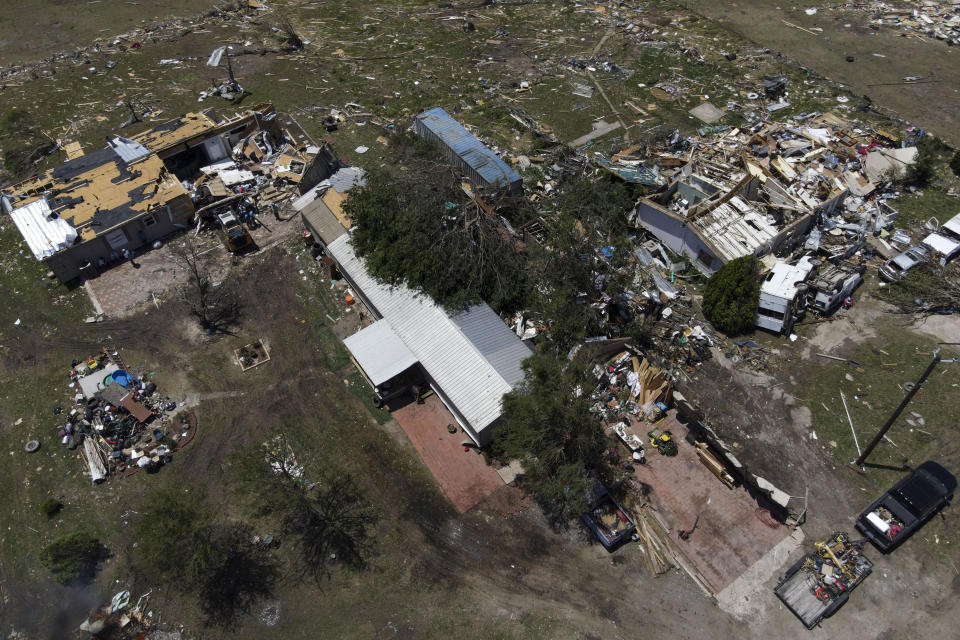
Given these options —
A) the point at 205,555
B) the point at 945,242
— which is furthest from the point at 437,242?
the point at 945,242

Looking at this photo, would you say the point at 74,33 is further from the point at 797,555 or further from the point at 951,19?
the point at 951,19

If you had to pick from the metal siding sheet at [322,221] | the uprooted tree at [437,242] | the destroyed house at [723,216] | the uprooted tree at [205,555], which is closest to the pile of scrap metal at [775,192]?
the destroyed house at [723,216]

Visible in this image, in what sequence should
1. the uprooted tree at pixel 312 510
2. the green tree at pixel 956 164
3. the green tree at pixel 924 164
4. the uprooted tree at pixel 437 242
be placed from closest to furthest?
the uprooted tree at pixel 312 510 < the uprooted tree at pixel 437 242 < the green tree at pixel 924 164 < the green tree at pixel 956 164

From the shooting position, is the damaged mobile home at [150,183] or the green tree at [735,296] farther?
the damaged mobile home at [150,183]

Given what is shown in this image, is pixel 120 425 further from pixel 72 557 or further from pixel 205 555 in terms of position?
pixel 205 555

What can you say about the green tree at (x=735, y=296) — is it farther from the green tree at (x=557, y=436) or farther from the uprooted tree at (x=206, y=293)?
the uprooted tree at (x=206, y=293)

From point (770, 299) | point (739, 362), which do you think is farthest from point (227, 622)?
point (770, 299)
